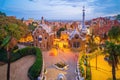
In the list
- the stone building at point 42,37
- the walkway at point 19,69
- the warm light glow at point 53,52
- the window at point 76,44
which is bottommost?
the walkway at point 19,69

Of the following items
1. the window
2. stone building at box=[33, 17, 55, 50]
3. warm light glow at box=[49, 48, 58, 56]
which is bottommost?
warm light glow at box=[49, 48, 58, 56]

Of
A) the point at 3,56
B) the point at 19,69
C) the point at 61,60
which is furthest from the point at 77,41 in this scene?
the point at 19,69

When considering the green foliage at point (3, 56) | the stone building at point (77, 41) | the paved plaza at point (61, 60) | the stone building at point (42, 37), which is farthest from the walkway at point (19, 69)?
the stone building at point (77, 41)

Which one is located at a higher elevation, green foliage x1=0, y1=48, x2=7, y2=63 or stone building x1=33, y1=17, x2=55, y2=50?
stone building x1=33, y1=17, x2=55, y2=50

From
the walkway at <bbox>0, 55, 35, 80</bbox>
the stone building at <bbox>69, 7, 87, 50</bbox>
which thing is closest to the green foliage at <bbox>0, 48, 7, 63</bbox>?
the walkway at <bbox>0, 55, 35, 80</bbox>

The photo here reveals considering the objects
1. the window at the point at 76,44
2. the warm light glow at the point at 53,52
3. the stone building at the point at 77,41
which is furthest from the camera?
the window at the point at 76,44

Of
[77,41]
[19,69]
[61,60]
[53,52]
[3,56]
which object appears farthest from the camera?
[77,41]

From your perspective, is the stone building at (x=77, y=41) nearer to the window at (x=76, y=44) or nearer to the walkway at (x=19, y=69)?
the window at (x=76, y=44)

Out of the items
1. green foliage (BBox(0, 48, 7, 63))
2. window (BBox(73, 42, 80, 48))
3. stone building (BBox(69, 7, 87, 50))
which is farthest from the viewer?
window (BBox(73, 42, 80, 48))

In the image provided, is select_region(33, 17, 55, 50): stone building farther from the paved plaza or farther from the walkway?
the walkway

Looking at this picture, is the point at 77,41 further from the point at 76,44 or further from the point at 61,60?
the point at 61,60

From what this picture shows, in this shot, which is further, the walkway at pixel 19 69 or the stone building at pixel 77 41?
the stone building at pixel 77 41

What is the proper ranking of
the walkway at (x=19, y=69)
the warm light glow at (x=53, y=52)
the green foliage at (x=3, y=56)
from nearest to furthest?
1. the walkway at (x=19, y=69)
2. the green foliage at (x=3, y=56)
3. the warm light glow at (x=53, y=52)
